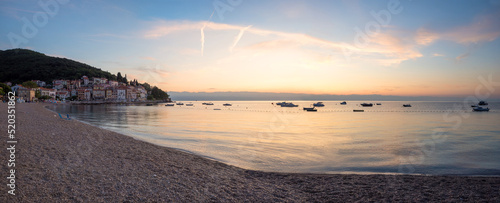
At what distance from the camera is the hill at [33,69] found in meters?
154

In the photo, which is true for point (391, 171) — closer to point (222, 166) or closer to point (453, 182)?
point (453, 182)

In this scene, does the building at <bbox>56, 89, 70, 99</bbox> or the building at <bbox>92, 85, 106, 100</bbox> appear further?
the building at <bbox>92, 85, 106, 100</bbox>

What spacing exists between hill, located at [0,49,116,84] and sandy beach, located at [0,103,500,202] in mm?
193847

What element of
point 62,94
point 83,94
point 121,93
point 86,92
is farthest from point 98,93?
point 62,94

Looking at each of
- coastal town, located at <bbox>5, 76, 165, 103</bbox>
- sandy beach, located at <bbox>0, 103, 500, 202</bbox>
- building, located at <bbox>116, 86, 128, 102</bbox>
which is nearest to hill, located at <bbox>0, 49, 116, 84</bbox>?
coastal town, located at <bbox>5, 76, 165, 103</bbox>

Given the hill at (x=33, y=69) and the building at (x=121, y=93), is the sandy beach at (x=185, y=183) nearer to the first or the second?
the building at (x=121, y=93)

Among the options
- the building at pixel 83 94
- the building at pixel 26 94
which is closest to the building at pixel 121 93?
the building at pixel 83 94

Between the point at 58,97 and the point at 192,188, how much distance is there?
541ft

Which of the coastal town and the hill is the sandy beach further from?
the hill

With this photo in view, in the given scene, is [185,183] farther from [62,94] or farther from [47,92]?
[62,94]

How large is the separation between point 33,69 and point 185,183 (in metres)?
217

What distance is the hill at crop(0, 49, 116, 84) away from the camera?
505 ft

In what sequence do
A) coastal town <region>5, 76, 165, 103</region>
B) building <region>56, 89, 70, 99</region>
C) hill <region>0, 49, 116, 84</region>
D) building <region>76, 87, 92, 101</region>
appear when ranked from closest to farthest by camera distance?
building <region>56, 89, 70, 99</region> → coastal town <region>5, 76, 165, 103</region> → building <region>76, 87, 92, 101</region> → hill <region>0, 49, 116, 84</region>

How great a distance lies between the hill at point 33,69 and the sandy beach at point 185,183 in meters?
194
